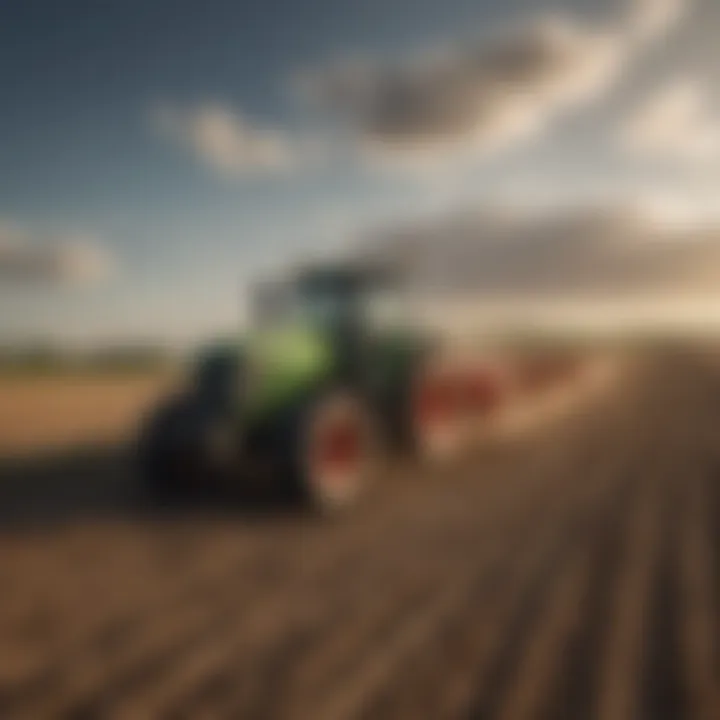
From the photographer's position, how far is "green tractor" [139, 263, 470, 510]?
603cm

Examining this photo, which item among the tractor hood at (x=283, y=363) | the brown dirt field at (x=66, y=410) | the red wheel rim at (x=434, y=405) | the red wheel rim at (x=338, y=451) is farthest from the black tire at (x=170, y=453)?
the brown dirt field at (x=66, y=410)

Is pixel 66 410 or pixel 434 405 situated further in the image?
pixel 66 410

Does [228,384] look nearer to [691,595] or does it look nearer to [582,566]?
[582,566]

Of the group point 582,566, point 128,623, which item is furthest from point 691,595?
point 128,623

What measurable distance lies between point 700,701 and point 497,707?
2.90ft

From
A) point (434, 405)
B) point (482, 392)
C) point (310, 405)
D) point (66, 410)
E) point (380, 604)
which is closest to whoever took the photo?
point (380, 604)

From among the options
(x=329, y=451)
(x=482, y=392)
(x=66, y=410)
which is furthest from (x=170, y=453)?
(x=66, y=410)

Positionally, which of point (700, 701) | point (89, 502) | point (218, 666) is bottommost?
point (700, 701)

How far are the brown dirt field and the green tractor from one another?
3.92m

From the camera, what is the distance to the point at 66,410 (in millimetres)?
13992

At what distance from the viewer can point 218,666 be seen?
3398 mm

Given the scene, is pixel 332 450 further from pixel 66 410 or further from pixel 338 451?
pixel 66 410

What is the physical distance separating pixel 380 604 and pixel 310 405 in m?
2.31

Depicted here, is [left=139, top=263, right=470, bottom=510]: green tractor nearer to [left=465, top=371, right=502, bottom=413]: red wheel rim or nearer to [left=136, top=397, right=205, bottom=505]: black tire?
[left=136, top=397, right=205, bottom=505]: black tire
